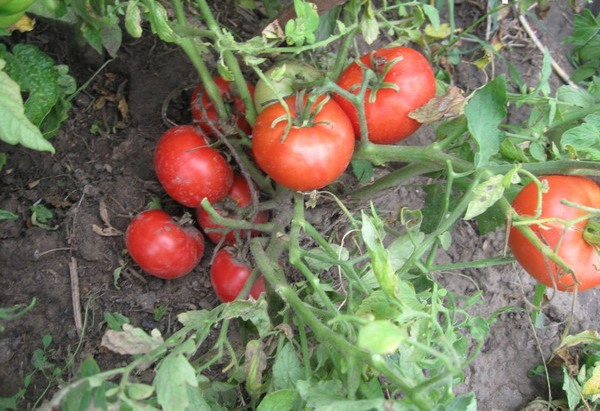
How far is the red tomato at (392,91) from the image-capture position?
1109 millimetres

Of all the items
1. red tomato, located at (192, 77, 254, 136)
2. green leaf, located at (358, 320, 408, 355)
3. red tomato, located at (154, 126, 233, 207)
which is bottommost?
red tomato, located at (154, 126, 233, 207)

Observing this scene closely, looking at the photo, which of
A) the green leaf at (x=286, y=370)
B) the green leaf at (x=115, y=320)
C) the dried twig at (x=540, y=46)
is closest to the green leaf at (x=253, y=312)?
the green leaf at (x=286, y=370)

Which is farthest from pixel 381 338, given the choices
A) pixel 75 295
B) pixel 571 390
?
pixel 571 390

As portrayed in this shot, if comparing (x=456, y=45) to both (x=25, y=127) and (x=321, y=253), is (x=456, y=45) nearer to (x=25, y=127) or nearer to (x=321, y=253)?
(x=321, y=253)

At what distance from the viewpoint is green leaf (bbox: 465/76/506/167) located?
3.12 ft

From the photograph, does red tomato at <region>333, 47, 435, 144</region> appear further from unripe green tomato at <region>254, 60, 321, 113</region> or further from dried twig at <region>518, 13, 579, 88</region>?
dried twig at <region>518, 13, 579, 88</region>

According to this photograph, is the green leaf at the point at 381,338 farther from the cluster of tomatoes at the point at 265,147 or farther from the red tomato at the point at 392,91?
the red tomato at the point at 392,91

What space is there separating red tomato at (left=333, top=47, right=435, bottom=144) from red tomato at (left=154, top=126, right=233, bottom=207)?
0.29 metres

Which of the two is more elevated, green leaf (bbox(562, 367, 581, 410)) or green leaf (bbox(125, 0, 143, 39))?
green leaf (bbox(125, 0, 143, 39))

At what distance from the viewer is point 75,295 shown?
1.27m

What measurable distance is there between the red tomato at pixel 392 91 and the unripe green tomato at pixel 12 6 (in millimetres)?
561

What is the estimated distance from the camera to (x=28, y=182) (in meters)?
Result: 1.32

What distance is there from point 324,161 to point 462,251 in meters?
0.70

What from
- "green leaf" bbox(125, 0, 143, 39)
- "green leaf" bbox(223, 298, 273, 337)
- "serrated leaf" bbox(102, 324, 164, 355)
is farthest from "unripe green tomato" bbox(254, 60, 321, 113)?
"serrated leaf" bbox(102, 324, 164, 355)
